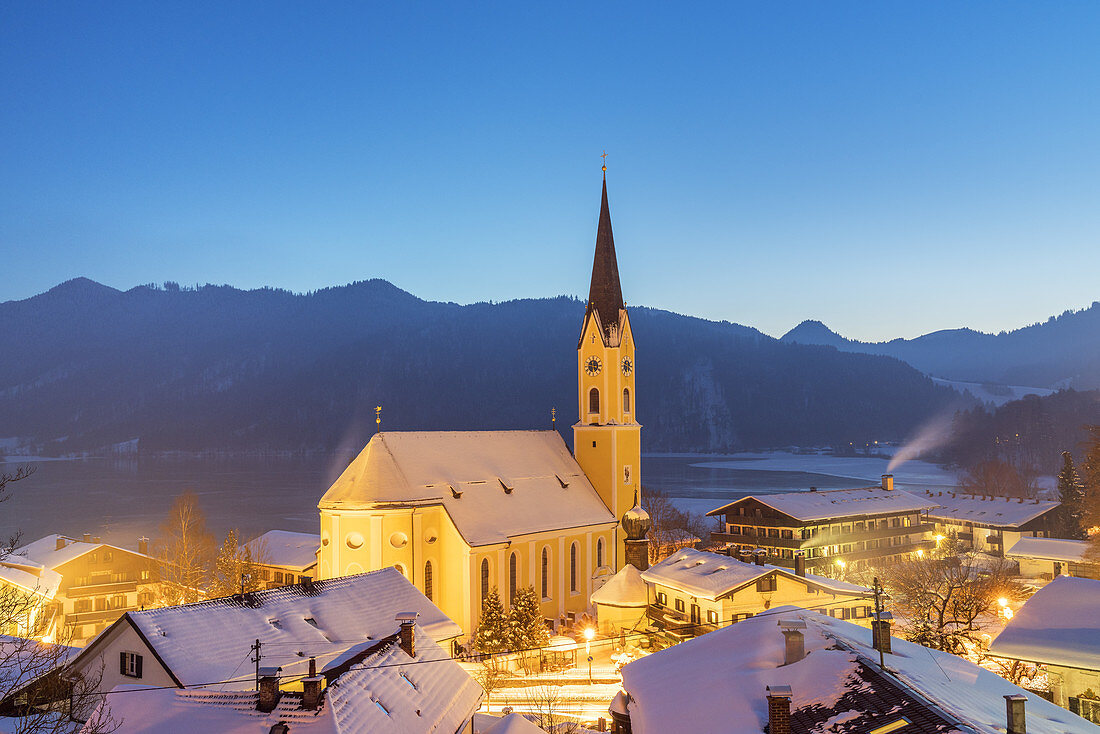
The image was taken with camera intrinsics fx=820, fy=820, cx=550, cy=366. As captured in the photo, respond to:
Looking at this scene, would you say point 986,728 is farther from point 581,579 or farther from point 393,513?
point 581,579

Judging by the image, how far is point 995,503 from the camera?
70.1m

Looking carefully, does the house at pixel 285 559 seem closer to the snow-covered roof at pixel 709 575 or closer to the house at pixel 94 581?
the house at pixel 94 581

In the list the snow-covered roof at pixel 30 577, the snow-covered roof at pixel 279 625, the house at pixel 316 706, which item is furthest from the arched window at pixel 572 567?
the snow-covered roof at pixel 30 577

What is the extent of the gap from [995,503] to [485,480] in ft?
169

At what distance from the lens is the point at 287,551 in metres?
55.8

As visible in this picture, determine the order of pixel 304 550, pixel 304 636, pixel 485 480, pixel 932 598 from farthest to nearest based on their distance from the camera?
pixel 304 550 < pixel 485 480 < pixel 932 598 < pixel 304 636

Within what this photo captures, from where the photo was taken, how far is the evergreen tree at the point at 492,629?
3284 cm

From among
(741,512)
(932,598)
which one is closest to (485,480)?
(932,598)

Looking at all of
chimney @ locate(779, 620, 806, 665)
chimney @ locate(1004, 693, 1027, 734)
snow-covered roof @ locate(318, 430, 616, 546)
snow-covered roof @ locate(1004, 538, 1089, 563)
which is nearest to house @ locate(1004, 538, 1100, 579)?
snow-covered roof @ locate(1004, 538, 1089, 563)

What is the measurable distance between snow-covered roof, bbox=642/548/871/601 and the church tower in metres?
8.06

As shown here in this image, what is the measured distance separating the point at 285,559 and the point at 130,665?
35.8 meters

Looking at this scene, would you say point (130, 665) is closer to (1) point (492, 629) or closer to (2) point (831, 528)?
(1) point (492, 629)

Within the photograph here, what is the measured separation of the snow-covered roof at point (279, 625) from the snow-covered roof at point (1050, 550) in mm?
41366

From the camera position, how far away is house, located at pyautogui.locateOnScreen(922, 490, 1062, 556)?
64.1m
